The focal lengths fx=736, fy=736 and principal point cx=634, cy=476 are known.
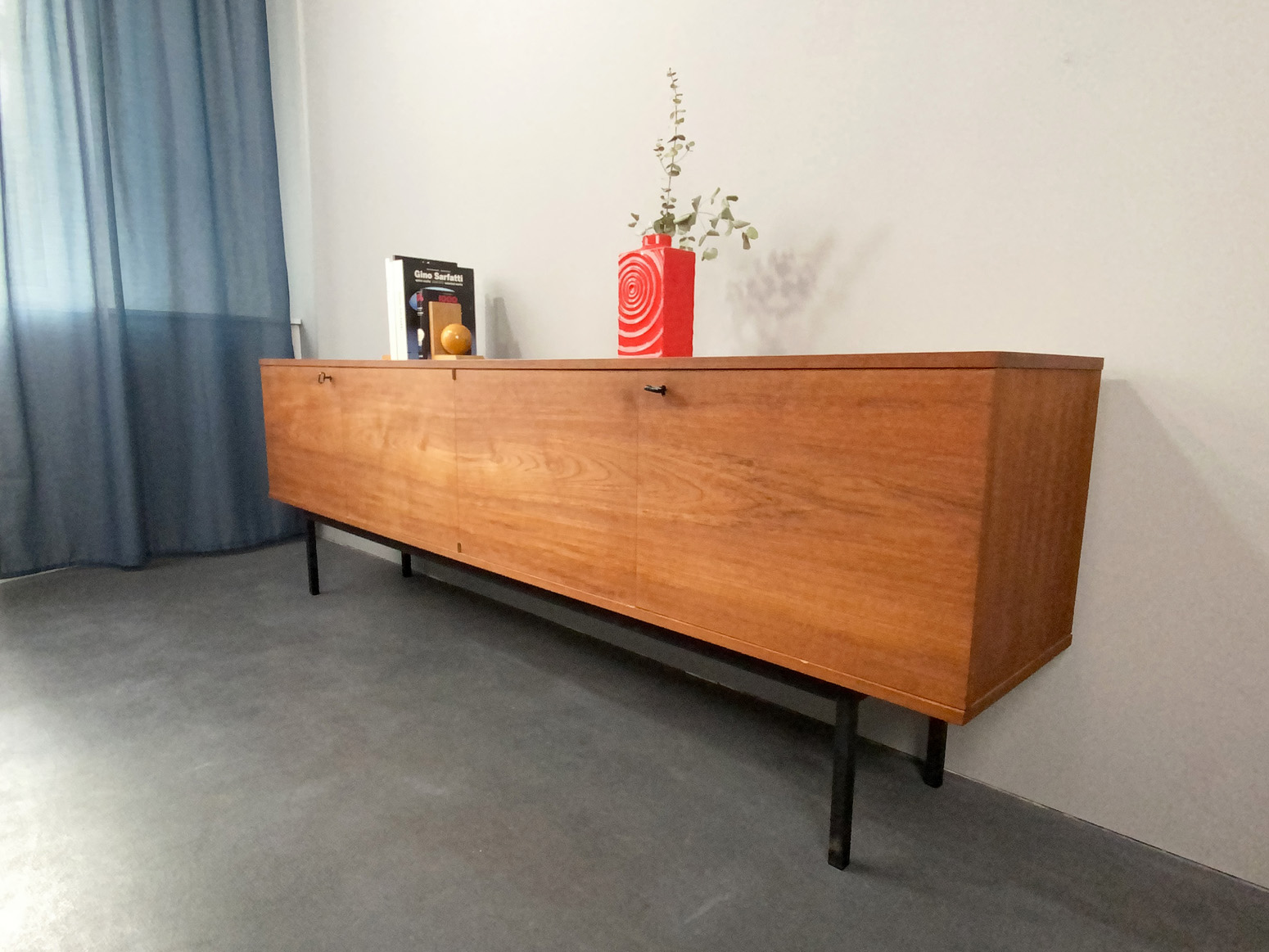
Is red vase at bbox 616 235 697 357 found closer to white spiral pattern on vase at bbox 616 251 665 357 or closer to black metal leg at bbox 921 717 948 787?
white spiral pattern on vase at bbox 616 251 665 357

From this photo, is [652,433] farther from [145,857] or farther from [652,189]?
[145,857]

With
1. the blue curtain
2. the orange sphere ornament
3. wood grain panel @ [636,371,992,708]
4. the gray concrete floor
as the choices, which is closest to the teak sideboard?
wood grain panel @ [636,371,992,708]

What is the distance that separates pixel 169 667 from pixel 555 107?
1.71 meters

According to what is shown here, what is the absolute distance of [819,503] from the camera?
39.3 inches

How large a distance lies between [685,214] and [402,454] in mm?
854

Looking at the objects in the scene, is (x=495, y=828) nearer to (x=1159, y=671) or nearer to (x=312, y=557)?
(x=1159, y=671)

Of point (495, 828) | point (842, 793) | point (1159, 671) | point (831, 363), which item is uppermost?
point (831, 363)

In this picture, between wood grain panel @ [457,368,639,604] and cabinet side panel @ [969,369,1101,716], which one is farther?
wood grain panel @ [457,368,639,604]

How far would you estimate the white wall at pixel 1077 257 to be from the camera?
40.6 inches

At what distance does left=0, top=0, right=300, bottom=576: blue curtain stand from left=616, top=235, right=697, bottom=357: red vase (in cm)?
206

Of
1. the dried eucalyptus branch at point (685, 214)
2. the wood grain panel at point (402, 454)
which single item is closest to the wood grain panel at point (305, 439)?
the wood grain panel at point (402, 454)

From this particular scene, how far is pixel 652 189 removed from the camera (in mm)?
1714

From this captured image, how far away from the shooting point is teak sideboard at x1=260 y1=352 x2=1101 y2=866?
0.89 m

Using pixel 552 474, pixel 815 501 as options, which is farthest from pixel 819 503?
pixel 552 474
